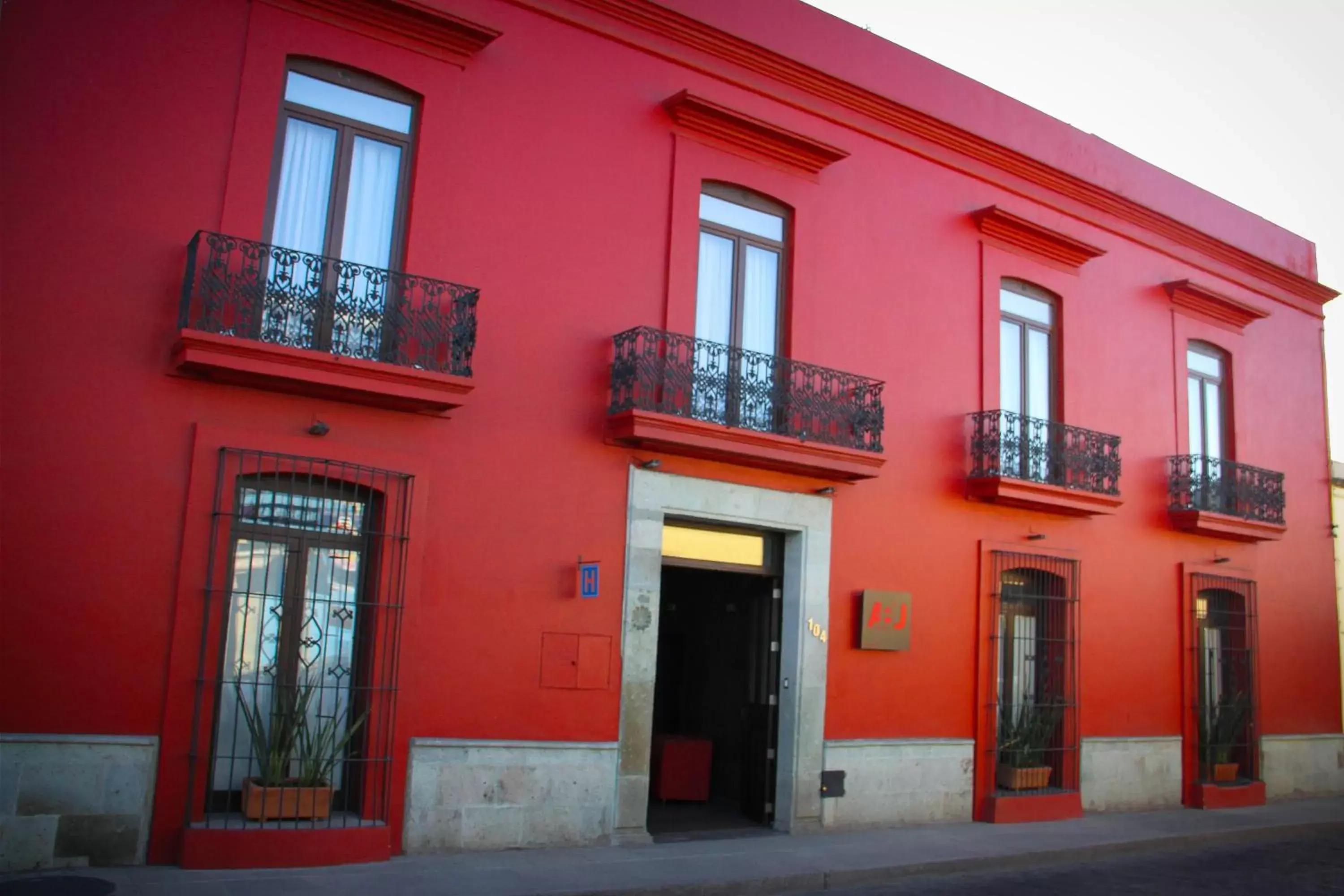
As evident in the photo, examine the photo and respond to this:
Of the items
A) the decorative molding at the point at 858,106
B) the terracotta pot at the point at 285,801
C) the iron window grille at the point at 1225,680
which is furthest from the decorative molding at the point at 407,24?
the iron window grille at the point at 1225,680

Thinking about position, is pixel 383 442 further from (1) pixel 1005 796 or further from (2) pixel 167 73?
(1) pixel 1005 796

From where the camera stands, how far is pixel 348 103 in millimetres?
9781

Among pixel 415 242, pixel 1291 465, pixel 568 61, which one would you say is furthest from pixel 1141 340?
pixel 415 242

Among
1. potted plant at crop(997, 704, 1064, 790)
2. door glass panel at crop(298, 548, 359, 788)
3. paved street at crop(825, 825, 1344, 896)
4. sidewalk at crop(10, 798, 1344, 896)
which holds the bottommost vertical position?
paved street at crop(825, 825, 1344, 896)

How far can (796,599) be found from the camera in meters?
11.6

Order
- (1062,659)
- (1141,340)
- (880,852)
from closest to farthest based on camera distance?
(880,852) → (1062,659) → (1141,340)

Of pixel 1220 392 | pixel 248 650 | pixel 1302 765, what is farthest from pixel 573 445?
pixel 1302 765

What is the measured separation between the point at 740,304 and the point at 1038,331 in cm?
461

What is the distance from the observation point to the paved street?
9.77 meters

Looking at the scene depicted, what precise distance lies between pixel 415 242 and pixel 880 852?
669cm

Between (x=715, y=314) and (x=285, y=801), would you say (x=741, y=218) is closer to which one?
(x=715, y=314)

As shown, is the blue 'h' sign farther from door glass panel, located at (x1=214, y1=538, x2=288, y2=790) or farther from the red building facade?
door glass panel, located at (x1=214, y1=538, x2=288, y2=790)

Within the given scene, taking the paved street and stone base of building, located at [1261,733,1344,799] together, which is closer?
the paved street

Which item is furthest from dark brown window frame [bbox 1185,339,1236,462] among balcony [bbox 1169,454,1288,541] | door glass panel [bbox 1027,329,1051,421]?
door glass panel [bbox 1027,329,1051,421]
